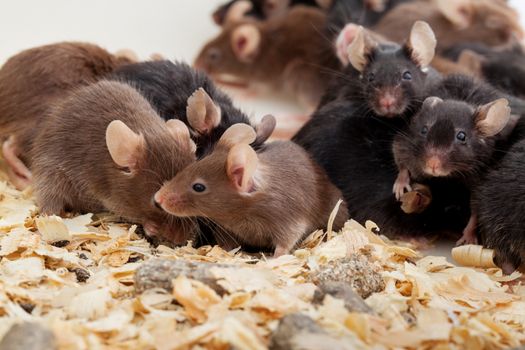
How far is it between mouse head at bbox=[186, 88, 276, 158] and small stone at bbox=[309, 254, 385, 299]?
34.2 inches

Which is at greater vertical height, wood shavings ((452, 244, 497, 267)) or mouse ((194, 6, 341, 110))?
mouse ((194, 6, 341, 110))

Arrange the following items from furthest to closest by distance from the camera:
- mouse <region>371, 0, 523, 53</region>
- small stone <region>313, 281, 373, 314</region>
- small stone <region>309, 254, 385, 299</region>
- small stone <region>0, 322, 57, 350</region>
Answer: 1. mouse <region>371, 0, 523, 53</region>
2. small stone <region>309, 254, 385, 299</region>
3. small stone <region>313, 281, 373, 314</region>
4. small stone <region>0, 322, 57, 350</region>

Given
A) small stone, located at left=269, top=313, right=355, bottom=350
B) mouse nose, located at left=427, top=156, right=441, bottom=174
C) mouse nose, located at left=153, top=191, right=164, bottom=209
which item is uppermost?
mouse nose, located at left=427, top=156, right=441, bottom=174

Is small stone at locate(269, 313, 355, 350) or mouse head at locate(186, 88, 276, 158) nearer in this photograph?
small stone at locate(269, 313, 355, 350)

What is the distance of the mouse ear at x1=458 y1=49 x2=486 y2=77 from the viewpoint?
5.23 metres

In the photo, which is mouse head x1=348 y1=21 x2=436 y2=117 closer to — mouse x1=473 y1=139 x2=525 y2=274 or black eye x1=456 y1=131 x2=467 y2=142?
black eye x1=456 y1=131 x2=467 y2=142

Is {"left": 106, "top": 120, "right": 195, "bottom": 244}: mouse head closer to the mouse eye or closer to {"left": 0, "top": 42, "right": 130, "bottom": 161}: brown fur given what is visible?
{"left": 0, "top": 42, "right": 130, "bottom": 161}: brown fur

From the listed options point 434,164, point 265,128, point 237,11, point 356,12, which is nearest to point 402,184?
point 434,164

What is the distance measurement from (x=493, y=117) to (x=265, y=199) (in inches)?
42.4

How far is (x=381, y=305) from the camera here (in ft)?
8.88

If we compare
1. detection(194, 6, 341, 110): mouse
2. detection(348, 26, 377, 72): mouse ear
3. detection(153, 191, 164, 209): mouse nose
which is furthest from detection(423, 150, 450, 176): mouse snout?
detection(194, 6, 341, 110): mouse

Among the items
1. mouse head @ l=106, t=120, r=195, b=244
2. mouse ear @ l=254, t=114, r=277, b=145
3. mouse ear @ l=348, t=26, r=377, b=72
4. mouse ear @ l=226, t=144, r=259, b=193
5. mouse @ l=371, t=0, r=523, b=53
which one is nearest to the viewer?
mouse ear @ l=226, t=144, r=259, b=193

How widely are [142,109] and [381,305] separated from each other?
1.40 m

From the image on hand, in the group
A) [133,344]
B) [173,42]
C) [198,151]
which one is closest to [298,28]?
[173,42]
